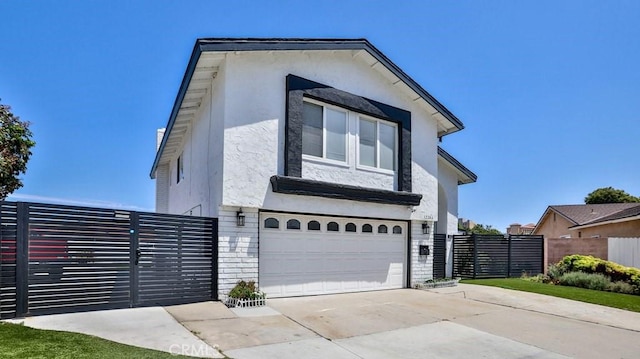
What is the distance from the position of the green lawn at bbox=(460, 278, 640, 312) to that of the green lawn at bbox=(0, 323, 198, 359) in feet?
37.2

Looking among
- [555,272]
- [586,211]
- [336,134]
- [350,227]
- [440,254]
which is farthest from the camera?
[586,211]

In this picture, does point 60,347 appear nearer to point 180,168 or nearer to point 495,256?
point 180,168

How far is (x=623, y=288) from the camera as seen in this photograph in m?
13.1

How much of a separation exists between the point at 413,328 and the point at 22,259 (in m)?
7.22

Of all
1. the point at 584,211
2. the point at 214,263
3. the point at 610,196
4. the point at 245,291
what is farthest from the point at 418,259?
the point at 610,196

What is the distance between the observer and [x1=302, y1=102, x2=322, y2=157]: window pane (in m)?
10.8

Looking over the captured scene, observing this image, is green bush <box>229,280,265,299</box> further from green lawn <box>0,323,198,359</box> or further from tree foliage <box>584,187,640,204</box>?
tree foliage <box>584,187,640,204</box>

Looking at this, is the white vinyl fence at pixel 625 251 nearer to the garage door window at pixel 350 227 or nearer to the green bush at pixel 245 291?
the garage door window at pixel 350 227

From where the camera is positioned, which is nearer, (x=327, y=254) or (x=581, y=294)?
(x=327, y=254)

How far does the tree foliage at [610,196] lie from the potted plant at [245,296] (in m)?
50.2

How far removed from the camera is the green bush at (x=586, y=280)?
1359cm

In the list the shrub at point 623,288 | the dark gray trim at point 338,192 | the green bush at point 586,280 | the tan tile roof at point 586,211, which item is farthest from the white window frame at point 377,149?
the tan tile roof at point 586,211

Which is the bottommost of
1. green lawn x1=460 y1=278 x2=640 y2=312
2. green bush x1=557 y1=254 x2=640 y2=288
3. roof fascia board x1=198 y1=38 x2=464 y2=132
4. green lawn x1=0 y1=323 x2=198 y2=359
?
green lawn x1=460 y1=278 x2=640 y2=312

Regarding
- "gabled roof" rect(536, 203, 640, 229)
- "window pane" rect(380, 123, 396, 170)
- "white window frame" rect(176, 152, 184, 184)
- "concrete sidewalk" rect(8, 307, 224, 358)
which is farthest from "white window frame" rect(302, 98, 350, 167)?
"gabled roof" rect(536, 203, 640, 229)
